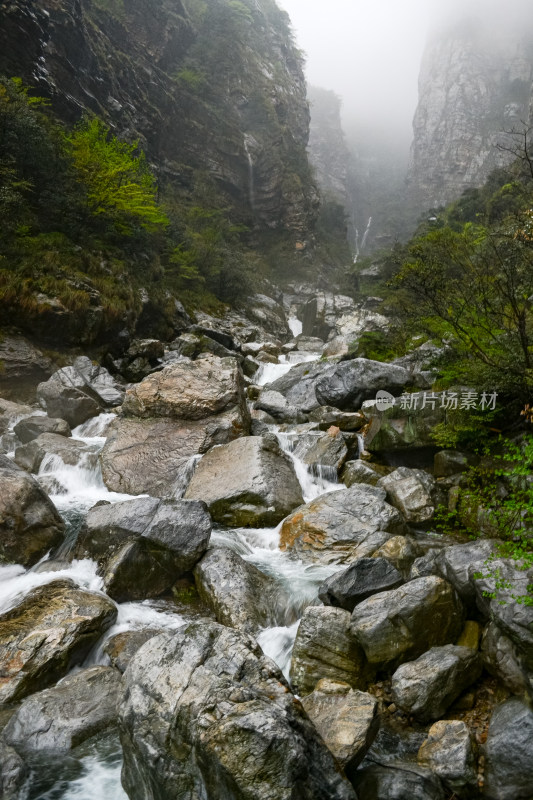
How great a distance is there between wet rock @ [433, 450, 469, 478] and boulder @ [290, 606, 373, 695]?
4.68 m

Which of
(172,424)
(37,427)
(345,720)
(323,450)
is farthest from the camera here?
(37,427)

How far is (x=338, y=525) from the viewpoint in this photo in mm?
7531

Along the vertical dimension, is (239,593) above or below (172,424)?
below

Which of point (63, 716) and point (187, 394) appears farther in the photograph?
point (187, 394)

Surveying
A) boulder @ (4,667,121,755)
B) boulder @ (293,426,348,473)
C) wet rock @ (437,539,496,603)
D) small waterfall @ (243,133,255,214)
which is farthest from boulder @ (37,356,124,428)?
small waterfall @ (243,133,255,214)

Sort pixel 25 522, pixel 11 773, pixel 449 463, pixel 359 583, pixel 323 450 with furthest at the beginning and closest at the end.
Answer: pixel 323 450, pixel 449 463, pixel 25 522, pixel 359 583, pixel 11 773

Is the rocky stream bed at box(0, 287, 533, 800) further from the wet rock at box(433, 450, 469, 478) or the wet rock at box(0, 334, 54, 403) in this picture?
the wet rock at box(0, 334, 54, 403)

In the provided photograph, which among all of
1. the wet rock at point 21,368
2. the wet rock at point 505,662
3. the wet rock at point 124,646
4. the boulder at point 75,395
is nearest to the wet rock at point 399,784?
the wet rock at point 505,662

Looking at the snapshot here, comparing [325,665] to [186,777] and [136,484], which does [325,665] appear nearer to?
[186,777]

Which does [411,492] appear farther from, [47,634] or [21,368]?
[21,368]

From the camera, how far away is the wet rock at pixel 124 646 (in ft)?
16.0

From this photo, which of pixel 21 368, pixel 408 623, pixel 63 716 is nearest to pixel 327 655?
pixel 408 623

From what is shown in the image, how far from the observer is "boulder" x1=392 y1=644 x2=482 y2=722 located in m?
4.18

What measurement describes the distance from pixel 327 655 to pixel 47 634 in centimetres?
304
